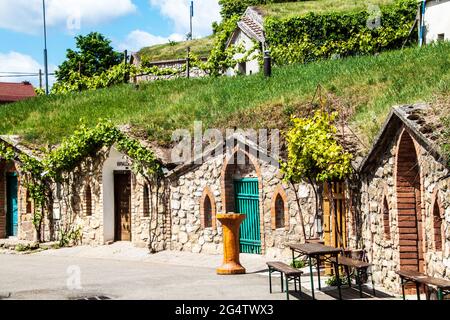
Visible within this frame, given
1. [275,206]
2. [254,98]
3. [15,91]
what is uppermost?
[15,91]

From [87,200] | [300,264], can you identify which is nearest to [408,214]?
[300,264]

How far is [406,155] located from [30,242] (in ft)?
53.0

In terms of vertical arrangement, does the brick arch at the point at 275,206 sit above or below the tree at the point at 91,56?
below

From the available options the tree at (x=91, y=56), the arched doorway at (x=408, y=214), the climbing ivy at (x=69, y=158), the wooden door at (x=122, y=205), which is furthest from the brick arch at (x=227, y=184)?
the tree at (x=91, y=56)

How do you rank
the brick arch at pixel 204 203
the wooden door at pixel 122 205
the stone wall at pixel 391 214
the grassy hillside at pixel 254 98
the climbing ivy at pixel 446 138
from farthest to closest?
the wooden door at pixel 122 205
the grassy hillside at pixel 254 98
the brick arch at pixel 204 203
the stone wall at pixel 391 214
the climbing ivy at pixel 446 138

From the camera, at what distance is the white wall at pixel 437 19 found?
32688mm

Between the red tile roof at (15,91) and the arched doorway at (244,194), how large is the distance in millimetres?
39667

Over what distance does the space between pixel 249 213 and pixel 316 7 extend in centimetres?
2476

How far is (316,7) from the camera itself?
4381 cm

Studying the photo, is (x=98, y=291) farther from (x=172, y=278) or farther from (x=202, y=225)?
(x=202, y=225)

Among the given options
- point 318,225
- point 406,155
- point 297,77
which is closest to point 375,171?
point 406,155

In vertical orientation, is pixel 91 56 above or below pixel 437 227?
above

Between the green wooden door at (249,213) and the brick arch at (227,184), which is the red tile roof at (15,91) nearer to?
the brick arch at (227,184)

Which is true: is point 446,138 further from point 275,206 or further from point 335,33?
point 335,33
